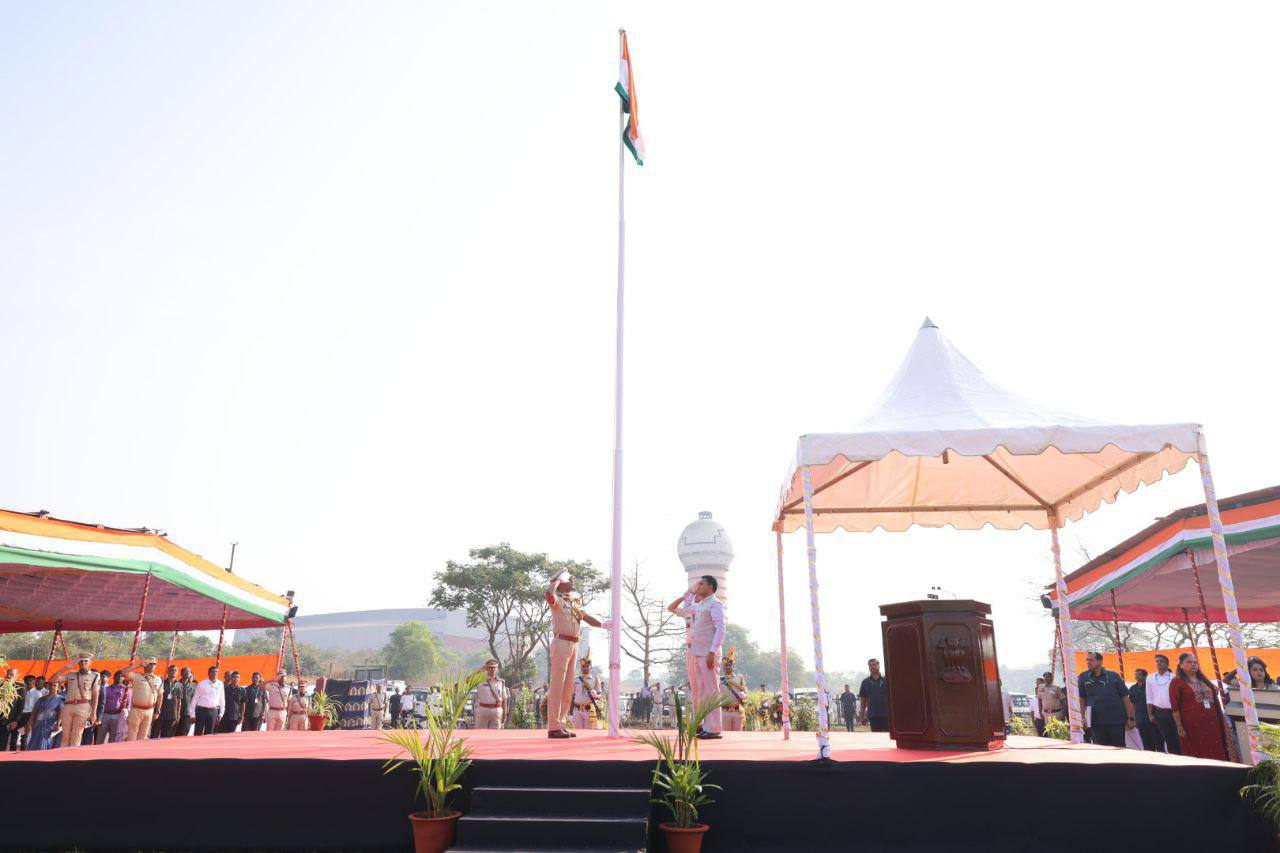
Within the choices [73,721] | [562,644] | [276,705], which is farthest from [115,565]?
[562,644]

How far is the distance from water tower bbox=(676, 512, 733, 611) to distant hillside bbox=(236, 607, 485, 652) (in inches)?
3265

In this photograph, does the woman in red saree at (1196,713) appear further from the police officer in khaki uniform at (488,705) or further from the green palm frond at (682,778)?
the police officer in khaki uniform at (488,705)

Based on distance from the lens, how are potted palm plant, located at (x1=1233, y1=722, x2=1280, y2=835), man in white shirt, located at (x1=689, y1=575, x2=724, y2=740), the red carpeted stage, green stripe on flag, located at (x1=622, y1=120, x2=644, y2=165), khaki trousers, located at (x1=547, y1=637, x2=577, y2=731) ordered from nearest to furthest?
1. potted palm plant, located at (x1=1233, y1=722, x2=1280, y2=835)
2. the red carpeted stage
3. khaki trousers, located at (x1=547, y1=637, x2=577, y2=731)
4. man in white shirt, located at (x1=689, y1=575, x2=724, y2=740)
5. green stripe on flag, located at (x1=622, y1=120, x2=644, y2=165)

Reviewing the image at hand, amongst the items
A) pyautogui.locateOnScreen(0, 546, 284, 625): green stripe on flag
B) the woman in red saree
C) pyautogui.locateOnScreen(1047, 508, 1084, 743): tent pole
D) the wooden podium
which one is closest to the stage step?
the wooden podium

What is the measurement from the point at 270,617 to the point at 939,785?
19.7 m

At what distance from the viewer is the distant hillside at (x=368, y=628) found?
128m

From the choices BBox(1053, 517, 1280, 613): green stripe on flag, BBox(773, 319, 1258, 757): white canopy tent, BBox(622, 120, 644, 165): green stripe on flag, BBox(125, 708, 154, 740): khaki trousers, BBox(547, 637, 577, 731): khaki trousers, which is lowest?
BBox(125, 708, 154, 740): khaki trousers

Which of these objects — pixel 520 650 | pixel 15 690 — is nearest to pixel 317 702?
pixel 15 690

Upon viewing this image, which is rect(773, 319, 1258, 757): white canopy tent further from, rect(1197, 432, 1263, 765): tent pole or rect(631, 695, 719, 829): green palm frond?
rect(631, 695, 719, 829): green palm frond

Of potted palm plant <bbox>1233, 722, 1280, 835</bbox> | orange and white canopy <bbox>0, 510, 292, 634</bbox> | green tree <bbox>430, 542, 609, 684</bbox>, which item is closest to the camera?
potted palm plant <bbox>1233, 722, 1280, 835</bbox>

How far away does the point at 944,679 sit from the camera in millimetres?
6832

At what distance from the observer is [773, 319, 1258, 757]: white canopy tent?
6930mm

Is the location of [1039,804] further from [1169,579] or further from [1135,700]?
[1169,579]

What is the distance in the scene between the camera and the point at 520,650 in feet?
151
